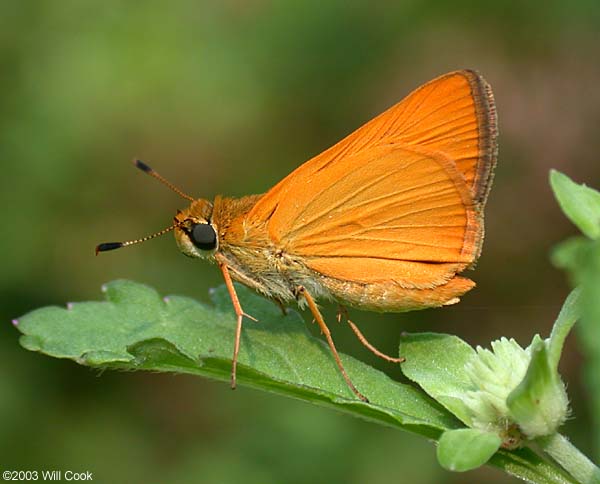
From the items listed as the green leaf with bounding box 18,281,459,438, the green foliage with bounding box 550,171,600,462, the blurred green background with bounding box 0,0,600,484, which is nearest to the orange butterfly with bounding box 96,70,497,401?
the green leaf with bounding box 18,281,459,438

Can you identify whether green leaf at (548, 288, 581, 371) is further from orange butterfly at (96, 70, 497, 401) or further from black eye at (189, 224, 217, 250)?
black eye at (189, 224, 217, 250)

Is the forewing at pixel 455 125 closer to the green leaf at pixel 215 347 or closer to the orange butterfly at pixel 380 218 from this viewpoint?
the orange butterfly at pixel 380 218

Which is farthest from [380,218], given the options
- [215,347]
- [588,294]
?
[588,294]

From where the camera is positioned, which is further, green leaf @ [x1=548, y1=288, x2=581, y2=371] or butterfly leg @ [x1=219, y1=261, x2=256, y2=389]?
butterfly leg @ [x1=219, y1=261, x2=256, y2=389]

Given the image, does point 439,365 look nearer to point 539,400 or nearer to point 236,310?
point 539,400

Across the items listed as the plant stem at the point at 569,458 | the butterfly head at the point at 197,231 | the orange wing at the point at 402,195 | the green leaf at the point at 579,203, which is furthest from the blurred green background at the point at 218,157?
the green leaf at the point at 579,203

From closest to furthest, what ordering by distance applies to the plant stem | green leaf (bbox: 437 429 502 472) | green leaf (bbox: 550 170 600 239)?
green leaf (bbox: 550 170 600 239) < green leaf (bbox: 437 429 502 472) < the plant stem
